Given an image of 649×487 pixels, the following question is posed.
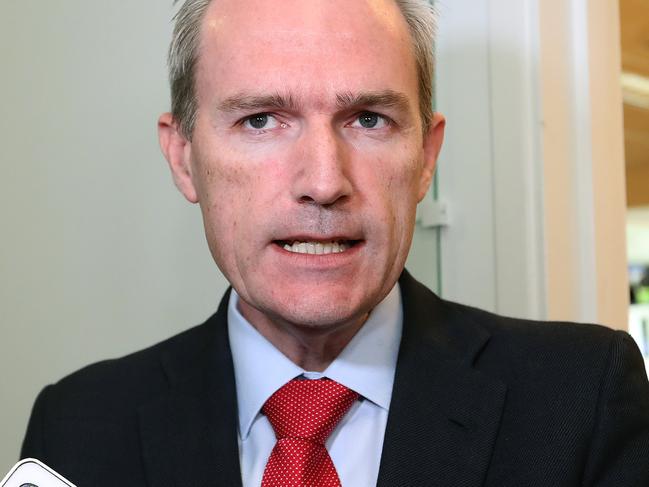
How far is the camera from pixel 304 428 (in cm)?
95

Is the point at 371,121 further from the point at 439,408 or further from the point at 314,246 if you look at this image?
the point at 439,408

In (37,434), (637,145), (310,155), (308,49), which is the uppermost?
(637,145)

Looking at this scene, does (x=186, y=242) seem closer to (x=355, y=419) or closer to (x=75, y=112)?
(x=75, y=112)

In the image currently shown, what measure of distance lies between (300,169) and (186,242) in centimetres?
65

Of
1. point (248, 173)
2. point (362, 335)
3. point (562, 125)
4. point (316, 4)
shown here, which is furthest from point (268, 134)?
point (562, 125)

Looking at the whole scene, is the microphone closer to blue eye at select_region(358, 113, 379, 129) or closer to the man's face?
the man's face

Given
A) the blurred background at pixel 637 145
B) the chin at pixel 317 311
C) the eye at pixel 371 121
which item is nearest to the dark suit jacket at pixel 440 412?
the chin at pixel 317 311

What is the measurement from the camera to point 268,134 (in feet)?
3.14

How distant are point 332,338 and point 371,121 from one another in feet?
0.90

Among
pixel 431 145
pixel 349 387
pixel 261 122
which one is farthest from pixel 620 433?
pixel 261 122

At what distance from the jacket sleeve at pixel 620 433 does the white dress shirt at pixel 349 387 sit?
246 millimetres

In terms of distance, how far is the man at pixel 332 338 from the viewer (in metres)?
0.92

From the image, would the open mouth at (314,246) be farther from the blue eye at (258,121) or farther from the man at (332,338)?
the blue eye at (258,121)

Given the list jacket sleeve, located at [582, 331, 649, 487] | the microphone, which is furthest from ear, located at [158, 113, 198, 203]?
jacket sleeve, located at [582, 331, 649, 487]
